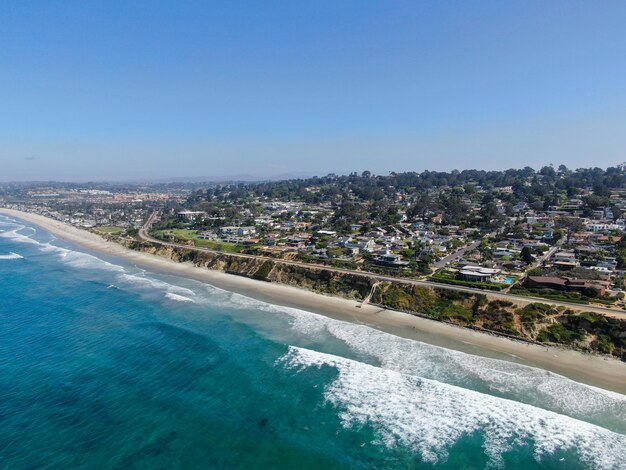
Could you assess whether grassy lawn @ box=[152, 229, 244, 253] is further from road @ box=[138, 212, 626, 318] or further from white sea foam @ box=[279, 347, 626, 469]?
white sea foam @ box=[279, 347, 626, 469]

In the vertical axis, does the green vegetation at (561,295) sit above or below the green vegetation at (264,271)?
above

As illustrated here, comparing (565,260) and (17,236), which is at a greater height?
(565,260)

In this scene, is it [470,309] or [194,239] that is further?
[194,239]

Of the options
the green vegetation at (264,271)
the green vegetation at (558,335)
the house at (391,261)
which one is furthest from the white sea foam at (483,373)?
the green vegetation at (264,271)

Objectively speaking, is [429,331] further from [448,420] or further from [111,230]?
[111,230]

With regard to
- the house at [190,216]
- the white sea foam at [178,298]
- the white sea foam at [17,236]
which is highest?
the house at [190,216]

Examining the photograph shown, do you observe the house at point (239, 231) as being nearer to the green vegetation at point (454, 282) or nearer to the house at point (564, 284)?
the green vegetation at point (454, 282)

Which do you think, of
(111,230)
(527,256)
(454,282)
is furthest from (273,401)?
(111,230)
